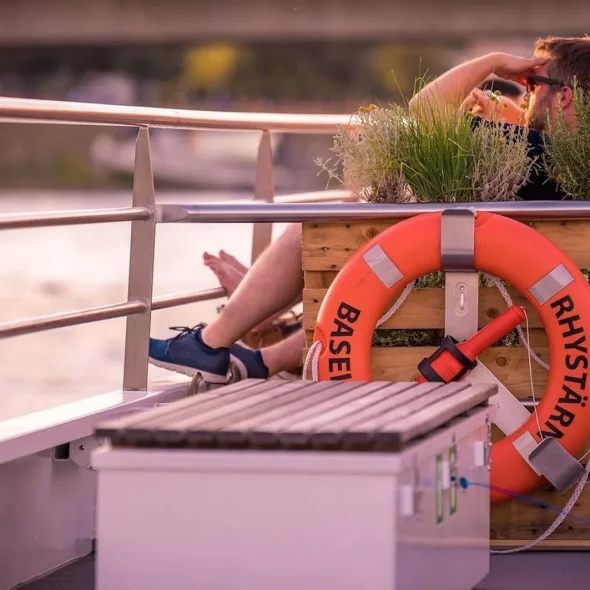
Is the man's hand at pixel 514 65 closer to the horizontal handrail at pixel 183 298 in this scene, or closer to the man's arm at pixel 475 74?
the man's arm at pixel 475 74

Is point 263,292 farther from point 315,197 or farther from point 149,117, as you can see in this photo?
point 315,197

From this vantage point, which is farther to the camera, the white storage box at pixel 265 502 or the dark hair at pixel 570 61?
the dark hair at pixel 570 61

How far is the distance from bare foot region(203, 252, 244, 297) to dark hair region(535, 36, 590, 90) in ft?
3.46

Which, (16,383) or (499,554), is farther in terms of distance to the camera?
(16,383)

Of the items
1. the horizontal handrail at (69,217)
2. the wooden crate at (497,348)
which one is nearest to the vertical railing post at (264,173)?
the horizontal handrail at (69,217)

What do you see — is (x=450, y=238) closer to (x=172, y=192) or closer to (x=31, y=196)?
→ (x=172, y=192)

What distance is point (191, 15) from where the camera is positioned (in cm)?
2289

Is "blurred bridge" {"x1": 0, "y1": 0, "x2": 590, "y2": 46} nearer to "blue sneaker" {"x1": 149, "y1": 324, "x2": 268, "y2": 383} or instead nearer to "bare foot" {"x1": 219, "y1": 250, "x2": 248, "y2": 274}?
"bare foot" {"x1": 219, "y1": 250, "x2": 248, "y2": 274}

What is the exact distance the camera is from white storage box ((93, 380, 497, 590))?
189 centimetres

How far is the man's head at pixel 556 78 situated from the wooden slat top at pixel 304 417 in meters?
1.03

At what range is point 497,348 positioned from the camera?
2889mm

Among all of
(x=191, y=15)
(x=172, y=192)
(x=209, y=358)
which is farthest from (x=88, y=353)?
Answer: (x=172, y=192)

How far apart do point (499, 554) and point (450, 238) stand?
0.63 m

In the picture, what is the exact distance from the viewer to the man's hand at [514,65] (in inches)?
133
